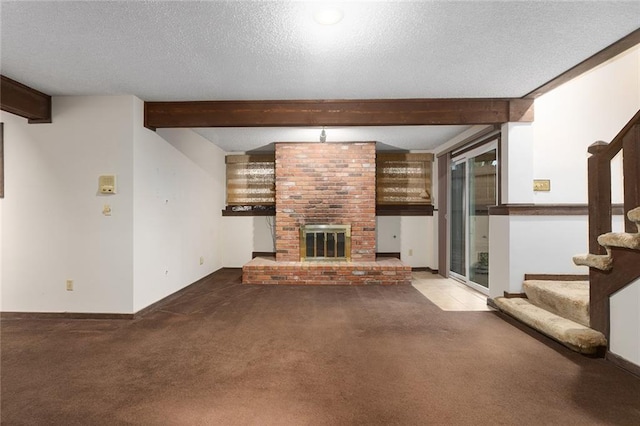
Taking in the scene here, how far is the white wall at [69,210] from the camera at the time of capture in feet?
10.5

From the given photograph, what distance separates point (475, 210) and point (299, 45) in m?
3.71

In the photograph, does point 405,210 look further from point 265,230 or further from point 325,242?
point 265,230

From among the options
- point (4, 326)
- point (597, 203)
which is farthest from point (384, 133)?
point (4, 326)

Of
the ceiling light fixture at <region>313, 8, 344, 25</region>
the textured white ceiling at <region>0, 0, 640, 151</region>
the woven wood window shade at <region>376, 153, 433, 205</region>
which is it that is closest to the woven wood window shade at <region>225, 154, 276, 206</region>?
the woven wood window shade at <region>376, 153, 433, 205</region>

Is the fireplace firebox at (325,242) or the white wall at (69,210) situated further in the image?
the fireplace firebox at (325,242)

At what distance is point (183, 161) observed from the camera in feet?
14.2

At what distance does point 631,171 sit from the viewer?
7.06ft

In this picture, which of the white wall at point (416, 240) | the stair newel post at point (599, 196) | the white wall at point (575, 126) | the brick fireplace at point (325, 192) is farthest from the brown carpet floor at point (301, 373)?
the white wall at point (416, 240)

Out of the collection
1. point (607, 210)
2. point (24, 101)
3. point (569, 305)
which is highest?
point (24, 101)

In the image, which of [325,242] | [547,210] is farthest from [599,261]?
[325,242]

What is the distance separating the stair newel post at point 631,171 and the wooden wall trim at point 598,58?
608mm

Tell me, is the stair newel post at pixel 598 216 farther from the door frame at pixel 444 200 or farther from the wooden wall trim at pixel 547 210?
the door frame at pixel 444 200

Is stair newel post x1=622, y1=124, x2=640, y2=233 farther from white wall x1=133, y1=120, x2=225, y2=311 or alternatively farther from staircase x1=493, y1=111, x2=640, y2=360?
white wall x1=133, y1=120, x2=225, y2=311

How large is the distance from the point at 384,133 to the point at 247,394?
3.94 meters
